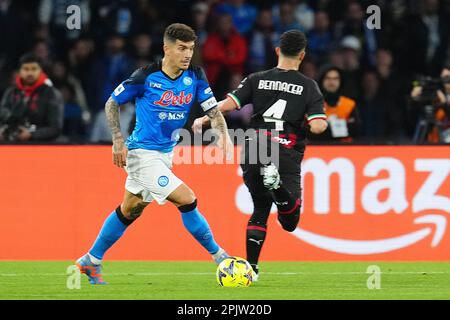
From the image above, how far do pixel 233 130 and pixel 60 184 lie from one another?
2263 mm

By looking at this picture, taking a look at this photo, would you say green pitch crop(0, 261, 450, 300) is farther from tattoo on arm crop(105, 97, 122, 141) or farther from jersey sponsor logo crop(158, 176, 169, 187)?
tattoo on arm crop(105, 97, 122, 141)

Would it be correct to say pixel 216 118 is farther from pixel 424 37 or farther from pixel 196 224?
pixel 424 37

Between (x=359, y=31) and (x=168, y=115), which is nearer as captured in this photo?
(x=168, y=115)

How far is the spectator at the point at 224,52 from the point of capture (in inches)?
622

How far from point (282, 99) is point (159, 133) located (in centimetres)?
109

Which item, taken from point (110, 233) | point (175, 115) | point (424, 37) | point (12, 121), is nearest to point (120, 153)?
point (175, 115)

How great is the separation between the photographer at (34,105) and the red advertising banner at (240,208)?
448 mm

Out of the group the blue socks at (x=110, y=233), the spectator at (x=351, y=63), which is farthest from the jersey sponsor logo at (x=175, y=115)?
the spectator at (x=351, y=63)

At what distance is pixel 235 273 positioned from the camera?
9586 mm

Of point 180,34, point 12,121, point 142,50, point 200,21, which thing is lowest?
point 12,121

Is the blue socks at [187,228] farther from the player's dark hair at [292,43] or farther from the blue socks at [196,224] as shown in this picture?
A: the player's dark hair at [292,43]

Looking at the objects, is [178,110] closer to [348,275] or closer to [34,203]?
[348,275]

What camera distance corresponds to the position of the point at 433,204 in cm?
1280
